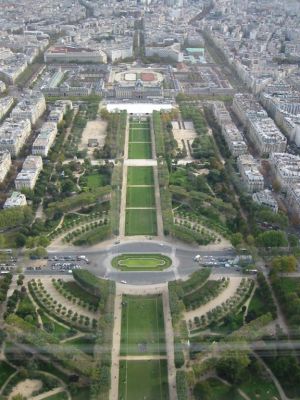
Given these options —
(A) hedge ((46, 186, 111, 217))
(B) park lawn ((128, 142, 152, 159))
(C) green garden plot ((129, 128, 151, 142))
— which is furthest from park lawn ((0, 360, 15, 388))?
(C) green garden plot ((129, 128, 151, 142))

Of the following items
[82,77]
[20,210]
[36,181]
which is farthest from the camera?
[82,77]

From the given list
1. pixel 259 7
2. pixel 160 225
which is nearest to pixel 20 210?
pixel 160 225

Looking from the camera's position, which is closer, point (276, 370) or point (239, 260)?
point (276, 370)

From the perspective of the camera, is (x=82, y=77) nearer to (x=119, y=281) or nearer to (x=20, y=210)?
(x=20, y=210)

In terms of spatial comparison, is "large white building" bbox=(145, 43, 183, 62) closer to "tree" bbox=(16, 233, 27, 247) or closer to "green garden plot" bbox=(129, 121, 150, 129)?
"green garden plot" bbox=(129, 121, 150, 129)

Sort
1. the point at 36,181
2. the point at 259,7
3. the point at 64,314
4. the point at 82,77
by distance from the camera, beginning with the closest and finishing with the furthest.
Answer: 1. the point at 64,314
2. the point at 36,181
3. the point at 82,77
4. the point at 259,7

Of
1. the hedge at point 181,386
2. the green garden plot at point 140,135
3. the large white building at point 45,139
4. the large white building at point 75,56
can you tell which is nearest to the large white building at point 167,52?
the large white building at point 75,56
